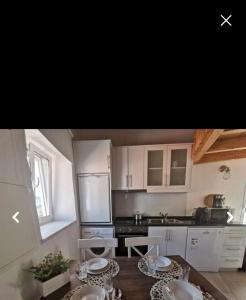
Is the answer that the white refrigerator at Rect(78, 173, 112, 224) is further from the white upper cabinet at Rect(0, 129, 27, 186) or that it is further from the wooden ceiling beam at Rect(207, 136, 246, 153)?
the wooden ceiling beam at Rect(207, 136, 246, 153)

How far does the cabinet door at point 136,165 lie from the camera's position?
8.85 ft

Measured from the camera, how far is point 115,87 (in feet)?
1.20

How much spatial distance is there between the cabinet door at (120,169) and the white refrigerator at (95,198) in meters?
0.28

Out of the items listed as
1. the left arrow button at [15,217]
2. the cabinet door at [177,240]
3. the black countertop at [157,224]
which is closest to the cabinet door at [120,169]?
the black countertop at [157,224]

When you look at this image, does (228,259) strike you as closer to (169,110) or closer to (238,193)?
(238,193)

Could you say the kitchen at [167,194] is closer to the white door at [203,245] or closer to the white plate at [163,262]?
the white door at [203,245]

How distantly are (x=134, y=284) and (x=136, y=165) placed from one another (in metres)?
1.70

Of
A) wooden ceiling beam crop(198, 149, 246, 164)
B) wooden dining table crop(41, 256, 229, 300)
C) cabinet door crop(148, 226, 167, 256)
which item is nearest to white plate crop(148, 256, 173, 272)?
wooden dining table crop(41, 256, 229, 300)

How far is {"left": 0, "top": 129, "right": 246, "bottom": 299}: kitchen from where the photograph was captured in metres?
2.46

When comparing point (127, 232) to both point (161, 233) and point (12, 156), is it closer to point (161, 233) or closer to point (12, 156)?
point (161, 233)

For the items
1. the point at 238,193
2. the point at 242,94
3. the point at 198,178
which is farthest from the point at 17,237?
the point at 238,193

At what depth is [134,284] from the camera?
1.15m

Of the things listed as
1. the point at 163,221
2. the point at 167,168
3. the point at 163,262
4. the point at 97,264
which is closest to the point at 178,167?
the point at 167,168

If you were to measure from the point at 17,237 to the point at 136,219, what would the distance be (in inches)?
81.1
